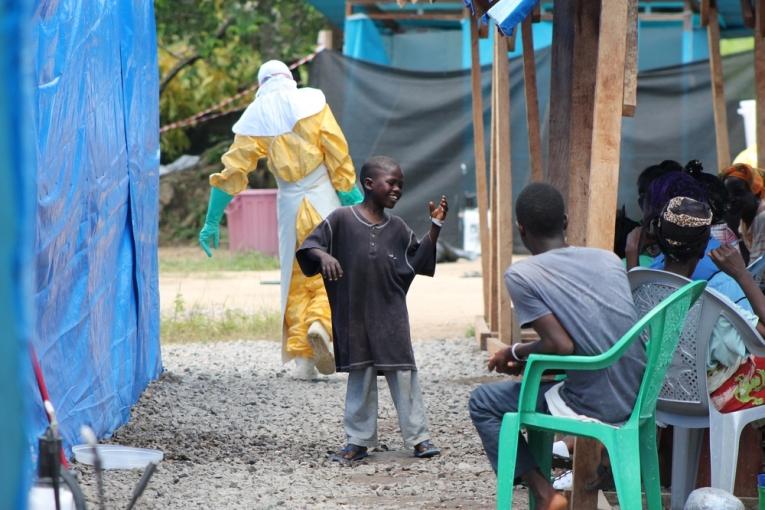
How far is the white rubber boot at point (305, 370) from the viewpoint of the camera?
790 centimetres

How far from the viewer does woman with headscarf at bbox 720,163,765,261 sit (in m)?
5.72

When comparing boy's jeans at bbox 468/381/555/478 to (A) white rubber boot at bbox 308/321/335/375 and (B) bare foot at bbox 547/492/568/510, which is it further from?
(A) white rubber boot at bbox 308/321/335/375

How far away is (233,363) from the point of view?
8641 millimetres

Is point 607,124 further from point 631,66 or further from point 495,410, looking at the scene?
point 495,410

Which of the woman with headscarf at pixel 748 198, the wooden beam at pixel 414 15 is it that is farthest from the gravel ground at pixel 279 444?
the wooden beam at pixel 414 15

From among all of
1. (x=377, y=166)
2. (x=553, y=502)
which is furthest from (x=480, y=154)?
(x=553, y=502)

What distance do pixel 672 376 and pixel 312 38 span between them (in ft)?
53.5

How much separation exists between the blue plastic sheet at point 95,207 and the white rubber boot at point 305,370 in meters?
0.91

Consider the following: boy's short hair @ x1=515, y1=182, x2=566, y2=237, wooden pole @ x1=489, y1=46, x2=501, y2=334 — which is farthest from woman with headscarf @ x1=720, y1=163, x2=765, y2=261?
wooden pole @ x1=489, y1=46, x2=501, y2=334

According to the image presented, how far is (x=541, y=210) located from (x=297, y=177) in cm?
385

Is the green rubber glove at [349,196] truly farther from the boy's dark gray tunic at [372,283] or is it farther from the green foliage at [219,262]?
the green foliage at [219,262]

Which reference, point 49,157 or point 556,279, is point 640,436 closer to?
point 556,279

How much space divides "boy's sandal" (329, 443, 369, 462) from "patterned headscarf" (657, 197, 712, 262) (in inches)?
74.8

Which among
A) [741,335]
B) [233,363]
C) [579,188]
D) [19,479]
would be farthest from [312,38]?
[19,479]
